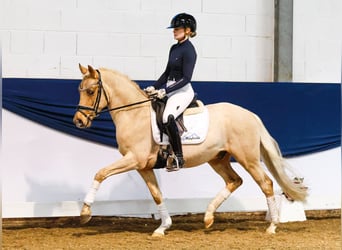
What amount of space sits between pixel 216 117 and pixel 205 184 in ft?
4.11

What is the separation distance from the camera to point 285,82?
6.93m

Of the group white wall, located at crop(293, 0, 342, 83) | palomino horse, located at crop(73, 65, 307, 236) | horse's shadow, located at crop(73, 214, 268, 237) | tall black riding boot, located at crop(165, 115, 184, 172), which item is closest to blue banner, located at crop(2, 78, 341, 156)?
white wall, located at crop(293, 0, 342, 83)

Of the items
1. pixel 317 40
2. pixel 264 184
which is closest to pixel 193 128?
pixel 264 184

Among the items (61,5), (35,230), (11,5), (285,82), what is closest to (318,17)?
(285,82)

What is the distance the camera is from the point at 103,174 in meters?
5.15

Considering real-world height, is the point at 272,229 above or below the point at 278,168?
below

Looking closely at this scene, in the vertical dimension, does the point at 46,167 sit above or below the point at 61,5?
below

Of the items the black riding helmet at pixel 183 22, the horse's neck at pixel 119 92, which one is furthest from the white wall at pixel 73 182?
the black riding helmet at pixel 183 22

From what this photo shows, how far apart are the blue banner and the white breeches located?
1.04 meters

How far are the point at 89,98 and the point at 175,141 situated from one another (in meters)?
0.82

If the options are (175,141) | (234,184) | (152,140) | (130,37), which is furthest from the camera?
(130,37)

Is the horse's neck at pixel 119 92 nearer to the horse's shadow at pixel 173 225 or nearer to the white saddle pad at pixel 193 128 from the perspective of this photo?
the white saddle pad at pixel 193 128

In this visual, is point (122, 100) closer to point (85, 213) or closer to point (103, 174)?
point (103, 174)

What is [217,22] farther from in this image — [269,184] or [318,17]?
[269,184]
